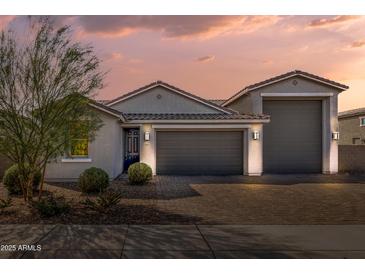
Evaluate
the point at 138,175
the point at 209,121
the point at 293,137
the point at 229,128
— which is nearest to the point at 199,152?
the point at 209,121

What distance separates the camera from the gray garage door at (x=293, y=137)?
18.9 m

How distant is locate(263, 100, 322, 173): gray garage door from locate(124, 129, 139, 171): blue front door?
23.9 ft

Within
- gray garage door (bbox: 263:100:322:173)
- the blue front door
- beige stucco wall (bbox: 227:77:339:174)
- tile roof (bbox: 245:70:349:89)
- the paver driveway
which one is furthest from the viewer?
the blue front door

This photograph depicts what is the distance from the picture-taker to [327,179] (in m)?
16.2

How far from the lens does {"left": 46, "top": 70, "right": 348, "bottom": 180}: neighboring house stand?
17328mm

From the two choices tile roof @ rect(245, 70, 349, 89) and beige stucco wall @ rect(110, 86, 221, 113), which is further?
beige stucco wall @ rect(110, 86, 221, 113)

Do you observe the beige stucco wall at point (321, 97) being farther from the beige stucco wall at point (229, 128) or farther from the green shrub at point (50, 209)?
the green shrub at point (50, 209)

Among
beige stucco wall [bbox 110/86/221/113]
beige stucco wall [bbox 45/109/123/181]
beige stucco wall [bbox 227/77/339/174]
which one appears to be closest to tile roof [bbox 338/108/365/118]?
beige stucco wall [bbox 227/77/339/174]

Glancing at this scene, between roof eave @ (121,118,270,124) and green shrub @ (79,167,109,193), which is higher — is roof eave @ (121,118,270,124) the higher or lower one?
the higher one

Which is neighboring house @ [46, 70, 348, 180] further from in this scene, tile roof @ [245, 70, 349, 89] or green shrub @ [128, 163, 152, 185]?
green shrub @ [128, 163, 152, 185]

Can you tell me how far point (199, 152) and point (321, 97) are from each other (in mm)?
7519

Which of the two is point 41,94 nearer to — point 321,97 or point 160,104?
point 160,104

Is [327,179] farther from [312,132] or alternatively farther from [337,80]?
[337,80]

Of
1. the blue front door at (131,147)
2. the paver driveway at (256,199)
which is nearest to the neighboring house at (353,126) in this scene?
the paver driveway at (256,199)
